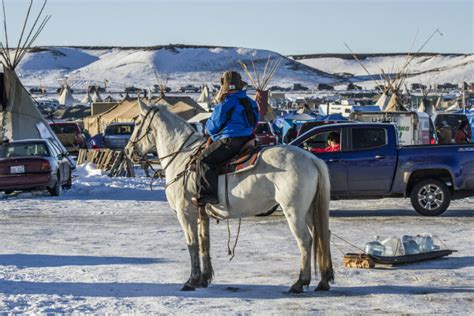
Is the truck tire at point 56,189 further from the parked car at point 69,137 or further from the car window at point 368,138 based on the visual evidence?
the parked car at point 69,137

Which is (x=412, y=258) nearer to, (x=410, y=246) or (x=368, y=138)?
(x=410, y=246)

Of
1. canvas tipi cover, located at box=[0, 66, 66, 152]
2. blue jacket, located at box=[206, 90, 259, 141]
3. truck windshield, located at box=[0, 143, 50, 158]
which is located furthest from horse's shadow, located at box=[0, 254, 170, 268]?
canvas tipi cover, located at box=[0, 66, 66, 152]

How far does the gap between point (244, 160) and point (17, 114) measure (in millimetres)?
21607

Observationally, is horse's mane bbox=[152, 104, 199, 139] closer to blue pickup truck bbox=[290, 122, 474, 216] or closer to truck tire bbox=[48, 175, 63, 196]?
blue pickup truck bbox=[290, 122, 474, 216]

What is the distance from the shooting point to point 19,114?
1211 inches

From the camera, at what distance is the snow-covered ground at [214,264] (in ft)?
31.2

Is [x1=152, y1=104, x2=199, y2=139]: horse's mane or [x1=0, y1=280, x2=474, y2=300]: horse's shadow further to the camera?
[x1=152, y1=104, x2=199, y2=139]: horse's mane

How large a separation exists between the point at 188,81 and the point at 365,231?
17769 cm

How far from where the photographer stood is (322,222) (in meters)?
10.3

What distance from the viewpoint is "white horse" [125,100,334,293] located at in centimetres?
1016

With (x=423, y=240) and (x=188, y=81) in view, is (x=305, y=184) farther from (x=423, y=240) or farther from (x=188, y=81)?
(x=188, y=81)

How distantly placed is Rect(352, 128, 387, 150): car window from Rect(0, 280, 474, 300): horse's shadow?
24.7ft

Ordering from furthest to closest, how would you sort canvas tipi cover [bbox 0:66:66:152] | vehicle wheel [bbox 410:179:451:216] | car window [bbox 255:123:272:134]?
car window [bbox 255:123:272:134] < canvas tipi cover [bbox 0:66:66:152] < vehicle wheel [bbox 410:179:451:216]

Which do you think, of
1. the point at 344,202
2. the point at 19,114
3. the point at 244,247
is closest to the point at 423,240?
the point at 244,247
